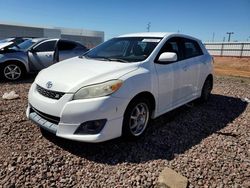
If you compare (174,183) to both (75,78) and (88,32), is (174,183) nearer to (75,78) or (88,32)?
(75,78)

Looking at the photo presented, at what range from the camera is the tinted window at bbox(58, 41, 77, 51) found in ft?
27.6

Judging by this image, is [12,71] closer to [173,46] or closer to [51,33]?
[173,46]

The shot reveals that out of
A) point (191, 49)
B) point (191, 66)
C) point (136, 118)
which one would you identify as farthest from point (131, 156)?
point (191, 49)

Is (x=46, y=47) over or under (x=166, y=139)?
over

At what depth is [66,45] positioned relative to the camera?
8609mm

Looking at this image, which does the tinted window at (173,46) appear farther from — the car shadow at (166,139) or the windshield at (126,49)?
the car shadow at (166,139)

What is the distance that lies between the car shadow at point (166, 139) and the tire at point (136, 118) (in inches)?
5.9

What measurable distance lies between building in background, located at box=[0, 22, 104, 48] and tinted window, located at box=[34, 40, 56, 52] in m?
25.2

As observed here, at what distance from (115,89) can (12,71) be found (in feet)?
18.6

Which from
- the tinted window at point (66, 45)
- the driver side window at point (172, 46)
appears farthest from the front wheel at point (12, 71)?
the driver side window at point (172, 46)

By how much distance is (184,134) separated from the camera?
3.93m

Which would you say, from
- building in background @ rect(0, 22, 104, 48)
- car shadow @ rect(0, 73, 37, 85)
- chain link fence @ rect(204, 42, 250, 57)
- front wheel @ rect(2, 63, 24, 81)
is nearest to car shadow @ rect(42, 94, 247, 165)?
car shadow @ rect(0, 73, 37, 85)

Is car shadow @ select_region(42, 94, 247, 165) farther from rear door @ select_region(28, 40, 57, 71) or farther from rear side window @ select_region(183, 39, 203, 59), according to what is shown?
rear door @ select_region(28, 40, 57, 71)

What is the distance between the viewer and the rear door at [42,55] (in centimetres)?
781
